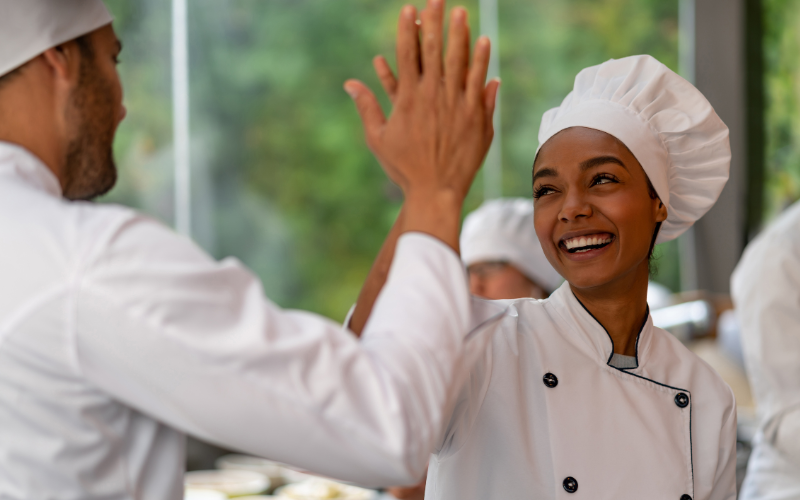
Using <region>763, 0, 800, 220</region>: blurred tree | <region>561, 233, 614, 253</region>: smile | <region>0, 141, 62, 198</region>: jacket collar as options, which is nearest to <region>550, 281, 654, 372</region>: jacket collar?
<region>561, 233, 614, 253</region>: smile

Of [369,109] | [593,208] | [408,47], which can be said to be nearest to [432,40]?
[408,47]

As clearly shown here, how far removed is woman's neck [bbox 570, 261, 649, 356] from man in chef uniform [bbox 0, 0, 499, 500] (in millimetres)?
610

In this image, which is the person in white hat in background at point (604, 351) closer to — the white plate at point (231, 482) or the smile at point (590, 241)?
the smile at point (590, 241)

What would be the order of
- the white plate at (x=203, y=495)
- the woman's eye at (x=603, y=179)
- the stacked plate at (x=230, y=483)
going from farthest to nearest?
the stacked plate at (x=230, y=483)
the white plate at (x=203, y=495)
the woman's eye at (x=603, y=179)

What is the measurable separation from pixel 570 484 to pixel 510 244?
4.38ft

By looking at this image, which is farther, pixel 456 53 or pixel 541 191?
pixel 541 191

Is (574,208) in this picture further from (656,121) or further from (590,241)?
(656,121)

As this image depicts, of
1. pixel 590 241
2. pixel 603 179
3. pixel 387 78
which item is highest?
pixel 387 78

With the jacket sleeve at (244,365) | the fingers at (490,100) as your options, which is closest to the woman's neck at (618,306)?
the fingers at (490,100)

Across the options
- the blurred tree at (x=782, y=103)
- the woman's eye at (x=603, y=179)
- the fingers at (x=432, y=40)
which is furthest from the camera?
the blurred tree at (x=782, y=103)

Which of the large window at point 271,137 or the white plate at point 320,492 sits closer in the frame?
the white plate at point 320,492

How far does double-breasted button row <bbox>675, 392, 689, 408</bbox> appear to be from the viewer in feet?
4.98

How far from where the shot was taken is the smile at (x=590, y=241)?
1.50m

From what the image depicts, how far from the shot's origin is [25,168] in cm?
105
